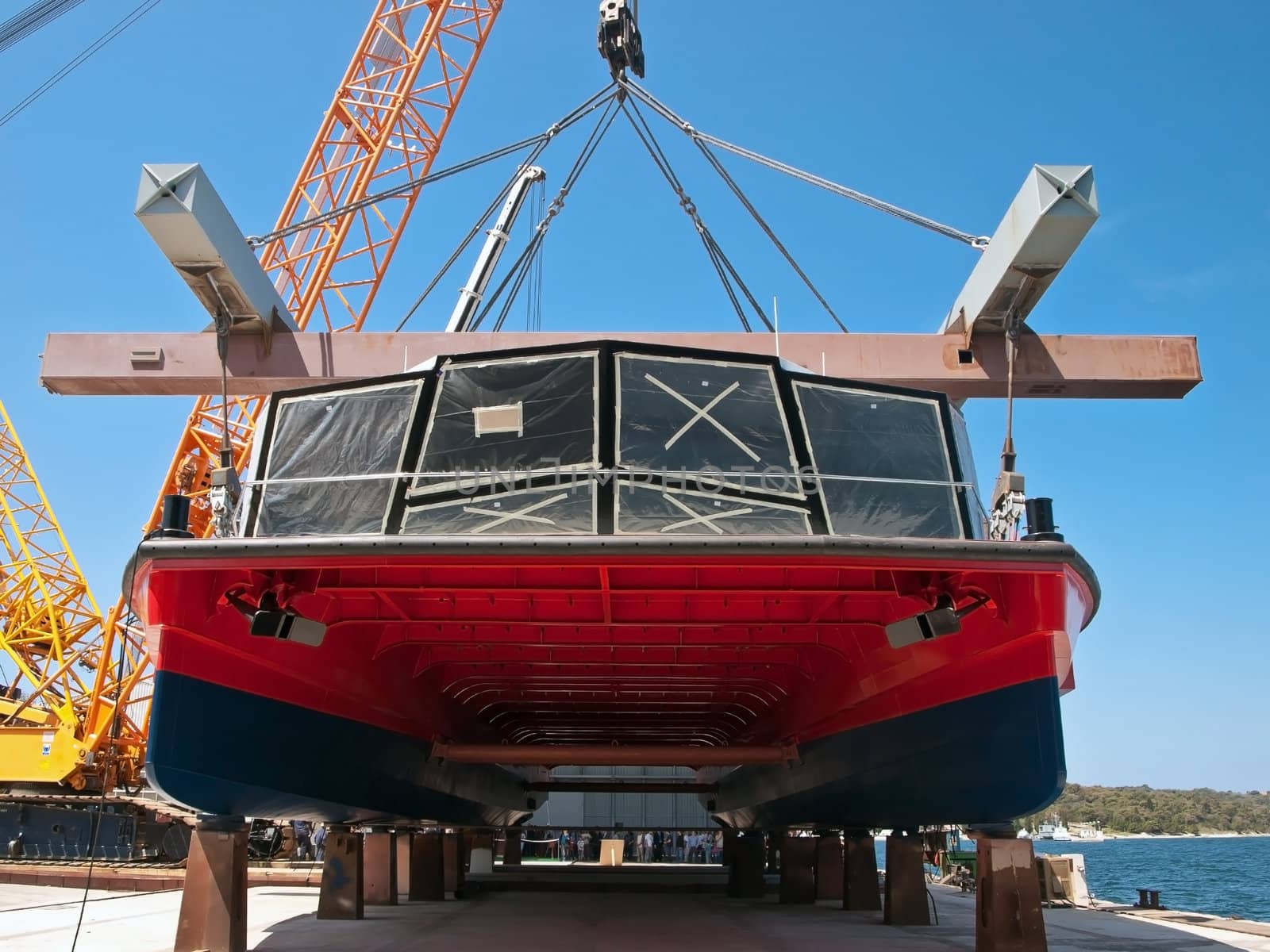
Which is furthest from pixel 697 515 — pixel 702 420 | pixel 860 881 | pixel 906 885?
Answer: pixel 860 881

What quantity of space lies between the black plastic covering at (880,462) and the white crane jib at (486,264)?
1898 centimetres

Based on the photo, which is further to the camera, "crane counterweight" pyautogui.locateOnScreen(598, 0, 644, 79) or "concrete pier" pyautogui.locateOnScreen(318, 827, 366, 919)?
"crane counterweight" pyautogui.locateOnScreen(598, 0, 644, 79)

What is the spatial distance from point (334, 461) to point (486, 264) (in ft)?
64.1

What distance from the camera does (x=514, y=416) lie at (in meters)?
7.39

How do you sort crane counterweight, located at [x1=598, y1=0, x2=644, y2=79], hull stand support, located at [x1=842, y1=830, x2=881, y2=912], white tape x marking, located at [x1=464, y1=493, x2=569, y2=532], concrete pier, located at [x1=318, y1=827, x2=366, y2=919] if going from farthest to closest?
crane counterweight, located at [x1=598, y1=0, x2=644, y2=79] → hull stand support, located at [x1=842, y1=830, x2=881, y2=912] → concrete pier, located at [x1=318, y1=827, x2=366, y2=919] → white tape x marking, located at [x1=464, y1=493, x2=569, y2=532]

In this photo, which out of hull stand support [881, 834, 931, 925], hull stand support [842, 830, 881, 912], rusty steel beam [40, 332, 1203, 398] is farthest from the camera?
hull stand support [842, 830, 881, 912]

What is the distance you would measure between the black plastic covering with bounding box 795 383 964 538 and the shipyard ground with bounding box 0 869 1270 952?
3.75 meters

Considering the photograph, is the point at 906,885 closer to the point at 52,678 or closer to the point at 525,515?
the point at 525,515

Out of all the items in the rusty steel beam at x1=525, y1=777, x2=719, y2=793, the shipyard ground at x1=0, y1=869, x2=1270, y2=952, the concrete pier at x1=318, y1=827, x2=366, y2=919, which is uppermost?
the rusty steel beam at x1=525, y1=777, x2=719, y2=793

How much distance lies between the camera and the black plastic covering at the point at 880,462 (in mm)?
7402

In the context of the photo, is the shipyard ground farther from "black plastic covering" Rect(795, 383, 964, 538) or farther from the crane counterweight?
the crane counterweight

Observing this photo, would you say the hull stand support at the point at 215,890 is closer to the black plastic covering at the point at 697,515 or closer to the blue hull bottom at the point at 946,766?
the black plastic covering at the point at 697,515

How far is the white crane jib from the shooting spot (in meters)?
26.5

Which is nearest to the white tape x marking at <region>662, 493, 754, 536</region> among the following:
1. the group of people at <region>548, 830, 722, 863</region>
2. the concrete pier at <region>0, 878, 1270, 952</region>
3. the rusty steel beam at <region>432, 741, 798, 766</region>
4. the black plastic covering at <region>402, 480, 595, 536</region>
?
the black plastic covering at <region>402, 480, 595, 536</region>
